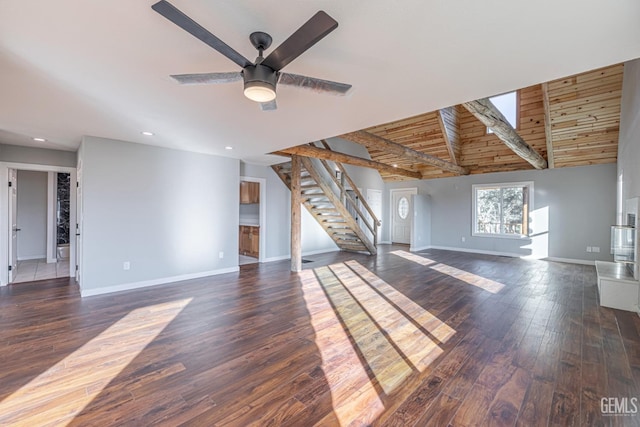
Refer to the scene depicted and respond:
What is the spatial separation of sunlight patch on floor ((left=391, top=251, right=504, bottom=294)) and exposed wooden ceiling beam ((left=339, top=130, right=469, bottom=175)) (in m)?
2.56

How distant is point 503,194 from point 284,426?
8.78 m

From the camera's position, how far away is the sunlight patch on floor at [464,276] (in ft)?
15.4

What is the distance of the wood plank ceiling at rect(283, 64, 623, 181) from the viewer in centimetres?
511

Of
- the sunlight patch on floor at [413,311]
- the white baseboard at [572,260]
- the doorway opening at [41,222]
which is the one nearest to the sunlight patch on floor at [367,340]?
the sunlight patch on floor at [413,311]

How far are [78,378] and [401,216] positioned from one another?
32.5 ft

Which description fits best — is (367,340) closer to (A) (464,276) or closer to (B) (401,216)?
(A) (464,276)

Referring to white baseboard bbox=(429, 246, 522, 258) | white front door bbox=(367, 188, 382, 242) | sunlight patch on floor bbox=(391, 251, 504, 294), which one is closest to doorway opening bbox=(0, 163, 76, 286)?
sunlight patch on floor bbox=(391, 251, 504, 294)

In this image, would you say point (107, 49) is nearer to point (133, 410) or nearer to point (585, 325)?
point (133, 410)

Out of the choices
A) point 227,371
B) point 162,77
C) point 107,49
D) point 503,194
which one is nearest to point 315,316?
point 227,371

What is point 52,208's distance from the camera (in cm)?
689

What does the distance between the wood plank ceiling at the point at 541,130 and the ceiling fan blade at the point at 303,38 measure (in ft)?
11.0

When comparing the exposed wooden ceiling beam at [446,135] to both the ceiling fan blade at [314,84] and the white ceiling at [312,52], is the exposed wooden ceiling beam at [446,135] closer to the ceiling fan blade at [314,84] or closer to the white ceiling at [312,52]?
the white ceiling at [312,52]

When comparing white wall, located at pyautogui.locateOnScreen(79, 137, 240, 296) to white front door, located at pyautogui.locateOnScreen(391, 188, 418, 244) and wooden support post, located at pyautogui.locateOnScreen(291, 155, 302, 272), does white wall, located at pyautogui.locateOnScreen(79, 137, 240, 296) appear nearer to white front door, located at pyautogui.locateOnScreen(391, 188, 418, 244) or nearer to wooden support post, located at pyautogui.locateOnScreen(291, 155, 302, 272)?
wooden support post, located at pyautogui.locateOnScreen(291, 155, 302, 272)

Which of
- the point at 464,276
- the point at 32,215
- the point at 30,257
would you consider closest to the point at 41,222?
the point at 32,215
